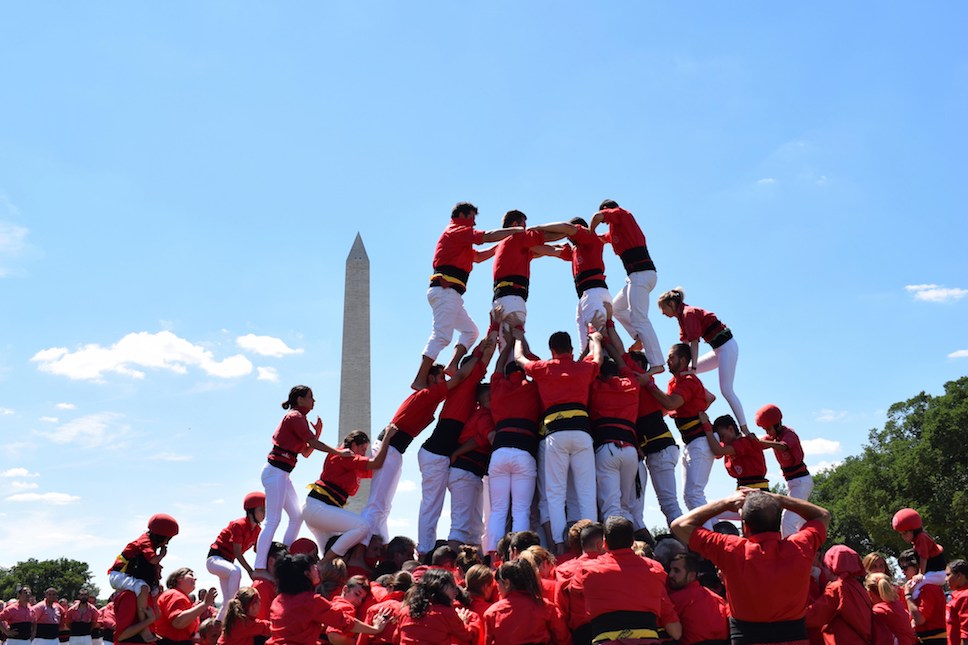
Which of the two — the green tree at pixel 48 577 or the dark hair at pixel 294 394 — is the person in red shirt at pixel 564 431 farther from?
the green tree at pixel 48 577

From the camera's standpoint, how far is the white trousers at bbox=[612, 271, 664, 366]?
1303cm

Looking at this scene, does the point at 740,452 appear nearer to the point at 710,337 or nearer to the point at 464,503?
the point at 710,337

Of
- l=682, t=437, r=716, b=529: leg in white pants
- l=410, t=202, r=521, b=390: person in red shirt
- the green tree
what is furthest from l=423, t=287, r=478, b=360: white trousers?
the green tree

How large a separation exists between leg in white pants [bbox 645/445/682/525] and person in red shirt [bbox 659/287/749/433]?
57.2 inches

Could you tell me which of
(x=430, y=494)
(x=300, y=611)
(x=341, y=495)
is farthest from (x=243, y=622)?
(x=430, y=494)

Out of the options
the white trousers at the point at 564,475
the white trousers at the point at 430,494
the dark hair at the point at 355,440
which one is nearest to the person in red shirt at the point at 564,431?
the white trousers at the point at 564,475

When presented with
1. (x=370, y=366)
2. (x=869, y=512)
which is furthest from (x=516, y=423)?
(x=869, y=512)

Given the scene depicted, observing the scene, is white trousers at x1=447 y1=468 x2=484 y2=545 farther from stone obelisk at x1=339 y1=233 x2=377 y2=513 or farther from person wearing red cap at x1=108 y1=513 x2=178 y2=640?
stone obelisk at x1=339 y1=233 x2=377 y2=513

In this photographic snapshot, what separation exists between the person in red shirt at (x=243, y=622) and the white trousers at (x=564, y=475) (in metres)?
4.02

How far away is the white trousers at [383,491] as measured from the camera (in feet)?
39.4

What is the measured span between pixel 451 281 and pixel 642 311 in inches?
118

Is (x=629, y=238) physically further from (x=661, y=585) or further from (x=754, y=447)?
(x=661, y=585)

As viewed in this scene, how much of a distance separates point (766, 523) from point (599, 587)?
1.32 metres

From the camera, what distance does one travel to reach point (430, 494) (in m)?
12.2
